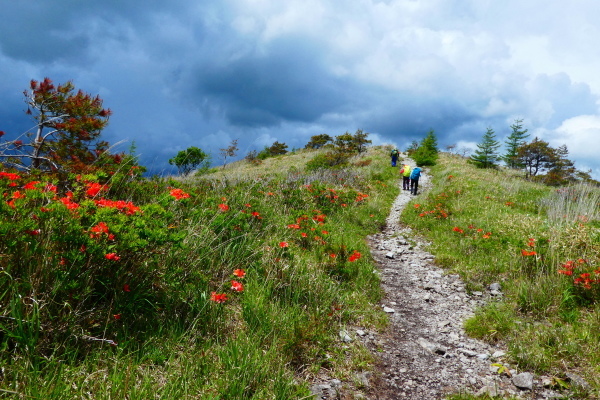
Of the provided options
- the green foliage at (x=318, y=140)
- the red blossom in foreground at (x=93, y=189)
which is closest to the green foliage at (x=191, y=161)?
the red blossom in foreground at (x=93, y=189)

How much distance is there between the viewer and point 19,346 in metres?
2.19

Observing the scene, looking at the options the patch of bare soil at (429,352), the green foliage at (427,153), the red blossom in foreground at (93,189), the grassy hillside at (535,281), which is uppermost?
the green foliage at (427,153)

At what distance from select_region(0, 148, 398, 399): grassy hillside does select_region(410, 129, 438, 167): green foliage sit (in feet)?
103

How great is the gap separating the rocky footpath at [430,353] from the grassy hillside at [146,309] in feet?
0.88

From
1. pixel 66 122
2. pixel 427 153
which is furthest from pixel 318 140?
pixel 66 122

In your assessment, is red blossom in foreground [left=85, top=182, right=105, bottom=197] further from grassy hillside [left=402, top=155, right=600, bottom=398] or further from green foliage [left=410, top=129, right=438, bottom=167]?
green foliage [left=410, top=129, right=438, bottom=167]

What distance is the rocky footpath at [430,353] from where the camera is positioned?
3201 millimetres

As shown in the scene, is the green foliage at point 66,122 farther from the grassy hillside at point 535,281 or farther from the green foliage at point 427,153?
the green foliage at point 427,153

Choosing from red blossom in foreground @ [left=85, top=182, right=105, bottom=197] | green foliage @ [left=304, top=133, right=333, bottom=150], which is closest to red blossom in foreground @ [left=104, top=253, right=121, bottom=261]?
red blossom in foreground @ [left=85, top=182, right=105, bottom=197]

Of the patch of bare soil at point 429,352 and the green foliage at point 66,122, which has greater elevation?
the green foliage at point 66,122

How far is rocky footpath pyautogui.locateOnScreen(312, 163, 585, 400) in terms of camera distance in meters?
3.20

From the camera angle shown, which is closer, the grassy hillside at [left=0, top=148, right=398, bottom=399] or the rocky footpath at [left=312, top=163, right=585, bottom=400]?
the grassy hillside at [left=0, top=148, right=398, bottom=399]

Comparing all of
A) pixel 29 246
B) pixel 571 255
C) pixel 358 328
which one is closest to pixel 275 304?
pixel 358 328

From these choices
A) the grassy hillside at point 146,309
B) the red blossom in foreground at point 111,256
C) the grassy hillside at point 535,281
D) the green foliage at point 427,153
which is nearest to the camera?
the grassy hillside at point 146,309
